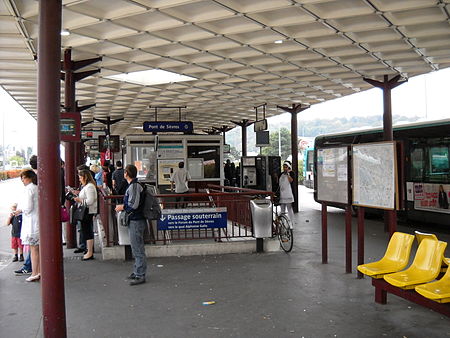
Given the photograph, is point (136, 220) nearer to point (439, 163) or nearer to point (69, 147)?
point (69, 147)

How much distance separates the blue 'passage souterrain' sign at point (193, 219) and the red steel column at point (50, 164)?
4.77 m

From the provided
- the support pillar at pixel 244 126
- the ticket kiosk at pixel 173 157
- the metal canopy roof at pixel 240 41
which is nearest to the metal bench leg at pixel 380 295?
the metal canopy roof at pixel 240 41

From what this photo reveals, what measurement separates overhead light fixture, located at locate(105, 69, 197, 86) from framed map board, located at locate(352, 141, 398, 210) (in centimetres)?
777

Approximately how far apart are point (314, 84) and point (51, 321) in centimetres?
1264

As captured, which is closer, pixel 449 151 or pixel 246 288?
pixel 246 288

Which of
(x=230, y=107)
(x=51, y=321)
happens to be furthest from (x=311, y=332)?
(x=230, y=107)

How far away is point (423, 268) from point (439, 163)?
25.6ft

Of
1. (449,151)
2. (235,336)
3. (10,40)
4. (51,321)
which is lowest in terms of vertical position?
(235,336)

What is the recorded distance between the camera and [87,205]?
920cm

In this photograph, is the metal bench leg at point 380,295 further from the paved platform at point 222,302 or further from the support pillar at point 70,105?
the support pillar at point 70,105

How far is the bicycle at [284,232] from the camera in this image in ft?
31.4

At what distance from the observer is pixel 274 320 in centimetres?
553

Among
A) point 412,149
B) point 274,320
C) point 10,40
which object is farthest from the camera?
point 412,149

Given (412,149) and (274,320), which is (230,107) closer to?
(412,149)
